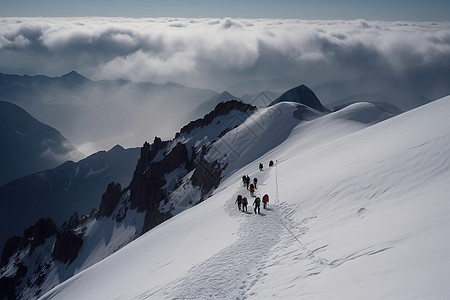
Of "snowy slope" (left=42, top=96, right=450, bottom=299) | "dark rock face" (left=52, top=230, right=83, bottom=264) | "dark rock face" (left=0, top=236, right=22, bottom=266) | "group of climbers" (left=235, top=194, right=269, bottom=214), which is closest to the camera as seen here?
"snowy slope" (left=42, top=96, right=450, bottom=299)

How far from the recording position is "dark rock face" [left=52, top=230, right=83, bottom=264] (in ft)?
300

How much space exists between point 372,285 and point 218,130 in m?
94.5

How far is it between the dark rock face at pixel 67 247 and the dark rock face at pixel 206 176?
39980 mm

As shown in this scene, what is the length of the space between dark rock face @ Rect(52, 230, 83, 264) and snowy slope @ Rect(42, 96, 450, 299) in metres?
65.2

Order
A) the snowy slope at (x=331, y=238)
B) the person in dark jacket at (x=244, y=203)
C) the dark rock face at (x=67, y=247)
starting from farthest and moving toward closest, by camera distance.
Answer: the dark rock face at (x=67, y=247), the person in dark jacket at (x=244, y=203), the snowy slope at (x=331, y=238)

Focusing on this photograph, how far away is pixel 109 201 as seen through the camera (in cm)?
10719

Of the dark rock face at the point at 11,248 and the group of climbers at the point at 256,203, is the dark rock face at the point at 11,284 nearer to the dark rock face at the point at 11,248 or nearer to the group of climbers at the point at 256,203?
the dark rock face at the point at 11,248

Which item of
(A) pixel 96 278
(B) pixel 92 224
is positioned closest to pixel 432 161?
(A) pixel 96 278

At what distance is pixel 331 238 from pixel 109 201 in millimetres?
101510

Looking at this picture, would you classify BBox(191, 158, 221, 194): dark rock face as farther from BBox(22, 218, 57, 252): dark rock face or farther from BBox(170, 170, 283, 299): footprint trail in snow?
BBox(22, 218, 57, 252): dark rock face

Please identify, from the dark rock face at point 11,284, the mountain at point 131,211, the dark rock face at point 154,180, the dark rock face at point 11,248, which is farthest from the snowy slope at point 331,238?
the dark rock face at point 11,248

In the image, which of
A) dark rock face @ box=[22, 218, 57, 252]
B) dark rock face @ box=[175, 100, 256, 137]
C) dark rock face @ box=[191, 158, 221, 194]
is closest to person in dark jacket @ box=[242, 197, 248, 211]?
dark rock face @ box=[191, 158, 221, 194]

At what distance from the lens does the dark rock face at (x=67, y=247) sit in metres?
91.6

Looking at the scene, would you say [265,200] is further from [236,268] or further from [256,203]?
[236,268]
